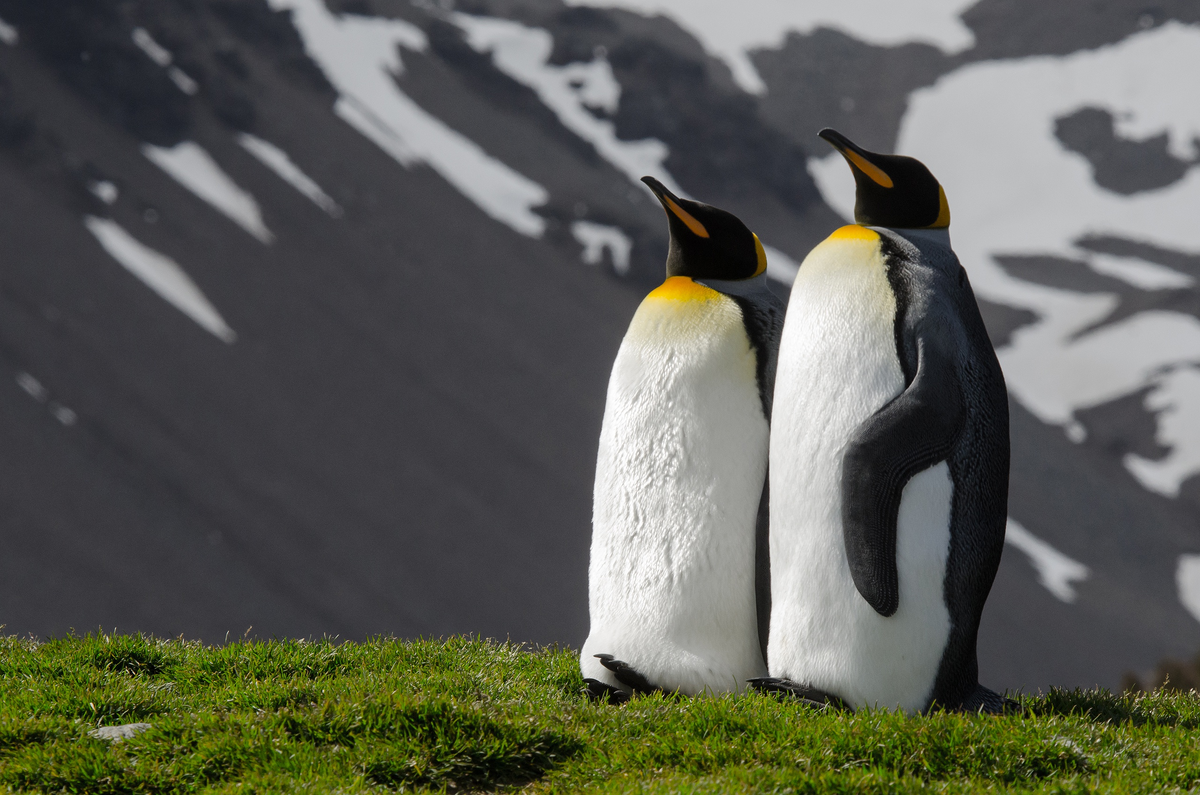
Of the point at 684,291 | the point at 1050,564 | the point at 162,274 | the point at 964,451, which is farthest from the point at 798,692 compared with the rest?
the point at 1050,564

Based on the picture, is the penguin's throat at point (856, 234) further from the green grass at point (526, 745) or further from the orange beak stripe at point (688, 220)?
the green grass at point (526, 745)

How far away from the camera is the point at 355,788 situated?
3.95m

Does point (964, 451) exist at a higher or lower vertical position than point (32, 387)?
higher

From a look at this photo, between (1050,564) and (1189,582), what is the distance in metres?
16.2

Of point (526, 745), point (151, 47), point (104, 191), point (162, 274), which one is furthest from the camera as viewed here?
point (151, 47)

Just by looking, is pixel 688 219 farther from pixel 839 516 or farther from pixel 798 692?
pixel 798 692

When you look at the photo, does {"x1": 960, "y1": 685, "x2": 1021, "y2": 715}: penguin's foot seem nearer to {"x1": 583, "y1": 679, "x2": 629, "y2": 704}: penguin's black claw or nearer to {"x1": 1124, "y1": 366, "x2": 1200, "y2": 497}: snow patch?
{"x1": 583, "y1": 679, "x2": 629, "y2": 704}: penguin's black claw

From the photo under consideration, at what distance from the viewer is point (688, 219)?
6316 millimetres

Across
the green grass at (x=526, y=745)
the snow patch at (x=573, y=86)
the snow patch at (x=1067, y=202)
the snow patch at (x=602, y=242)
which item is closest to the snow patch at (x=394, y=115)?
the snow patch at (x=602, y=242)

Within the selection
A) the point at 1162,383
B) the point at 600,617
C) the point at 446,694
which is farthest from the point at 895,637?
the point at 1162,383

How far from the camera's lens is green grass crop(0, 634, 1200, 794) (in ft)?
13.4

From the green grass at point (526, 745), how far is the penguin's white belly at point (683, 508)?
62 cm

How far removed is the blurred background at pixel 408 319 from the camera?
212 feet

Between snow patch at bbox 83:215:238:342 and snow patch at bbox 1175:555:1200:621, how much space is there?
7390 centimetres
